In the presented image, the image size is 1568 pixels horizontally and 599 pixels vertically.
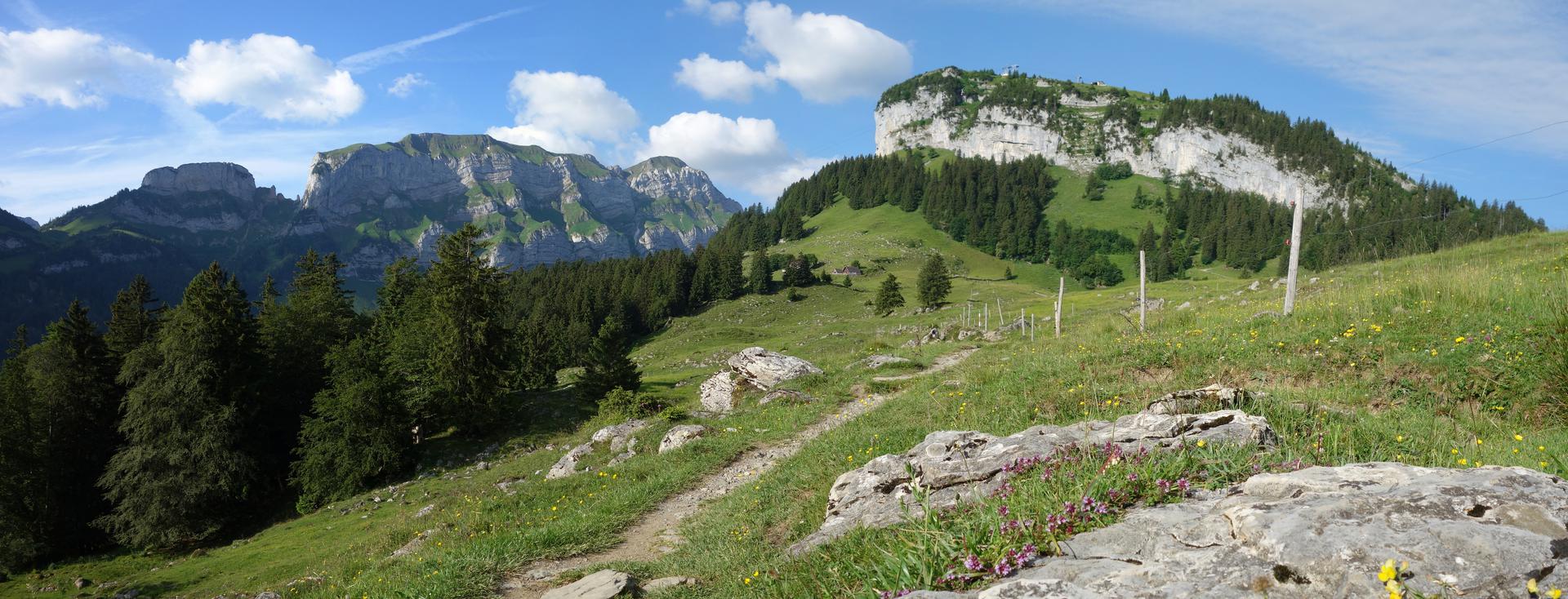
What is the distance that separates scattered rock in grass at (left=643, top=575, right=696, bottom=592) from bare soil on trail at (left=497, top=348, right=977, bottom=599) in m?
1.54

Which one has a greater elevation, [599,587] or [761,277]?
[761,277]

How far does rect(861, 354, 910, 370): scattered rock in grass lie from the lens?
24.9 m

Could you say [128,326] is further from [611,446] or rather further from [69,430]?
[611,446]

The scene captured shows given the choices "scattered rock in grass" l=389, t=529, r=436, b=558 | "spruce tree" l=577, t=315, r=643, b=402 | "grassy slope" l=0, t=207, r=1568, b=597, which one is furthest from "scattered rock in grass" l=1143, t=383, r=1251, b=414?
"spruce tree" l=577, t=315, r=643, b=402

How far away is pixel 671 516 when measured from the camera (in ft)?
38.4

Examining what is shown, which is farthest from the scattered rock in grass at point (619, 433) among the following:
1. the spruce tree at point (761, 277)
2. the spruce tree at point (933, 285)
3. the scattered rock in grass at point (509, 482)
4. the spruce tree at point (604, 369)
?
the spruce tree at point (761, 277)

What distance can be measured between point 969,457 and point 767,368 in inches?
815

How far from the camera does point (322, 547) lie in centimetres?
2255

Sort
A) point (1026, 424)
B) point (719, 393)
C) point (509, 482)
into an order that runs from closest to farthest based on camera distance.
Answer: point (1026, 424), point (509, 482), point (719, 393)

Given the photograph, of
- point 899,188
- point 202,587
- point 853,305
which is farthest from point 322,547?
point 899,188

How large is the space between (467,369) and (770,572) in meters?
34.2

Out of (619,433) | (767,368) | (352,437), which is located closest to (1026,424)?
(619,433)

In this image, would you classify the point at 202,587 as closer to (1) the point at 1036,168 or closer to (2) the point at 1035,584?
(2) the point at 1035,584

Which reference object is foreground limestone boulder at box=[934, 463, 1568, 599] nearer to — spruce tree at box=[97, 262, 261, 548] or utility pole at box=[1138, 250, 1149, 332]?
utility pole at box=[1138, 250, 1149, 332]
